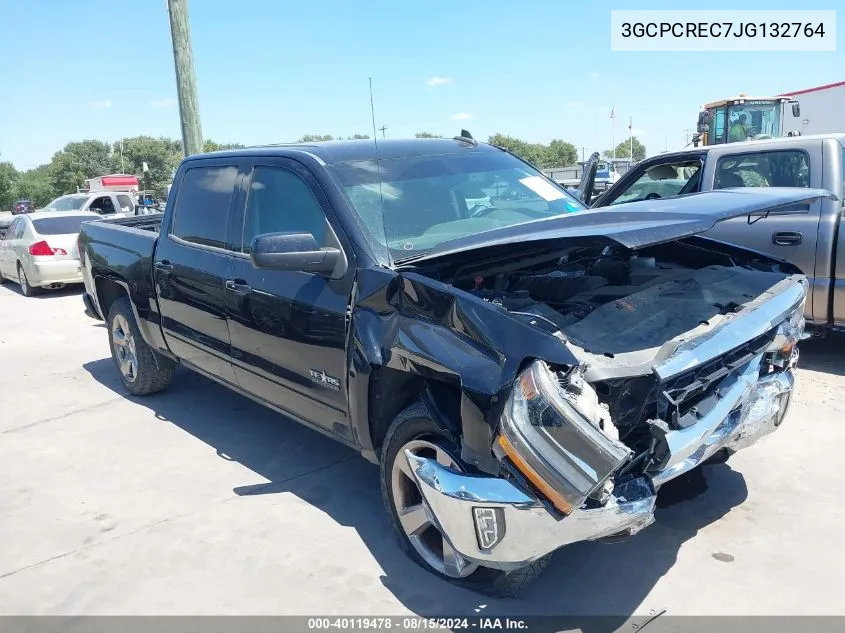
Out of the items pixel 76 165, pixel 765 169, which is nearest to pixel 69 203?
pixel 765 169

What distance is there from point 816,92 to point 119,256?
28897 millimetres

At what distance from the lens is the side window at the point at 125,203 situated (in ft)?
56.7

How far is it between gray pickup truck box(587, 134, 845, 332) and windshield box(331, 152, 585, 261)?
1367mm

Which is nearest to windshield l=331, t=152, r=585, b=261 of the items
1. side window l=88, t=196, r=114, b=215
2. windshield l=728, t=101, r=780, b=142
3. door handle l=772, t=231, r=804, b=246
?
door handle l=772, t=231, r=804, b=246

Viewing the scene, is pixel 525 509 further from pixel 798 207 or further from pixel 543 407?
pixel 798 207

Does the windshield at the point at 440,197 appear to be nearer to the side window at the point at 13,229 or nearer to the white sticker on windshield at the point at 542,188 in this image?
the white sticker on windshield at the point at 542,188

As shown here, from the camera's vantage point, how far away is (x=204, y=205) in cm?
466

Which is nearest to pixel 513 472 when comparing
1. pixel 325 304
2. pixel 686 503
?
pixel 325 304

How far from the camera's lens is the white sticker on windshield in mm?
4453

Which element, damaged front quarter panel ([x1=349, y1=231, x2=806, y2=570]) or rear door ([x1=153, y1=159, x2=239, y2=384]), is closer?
damaged front quarter panel ([x1=349, y1=231, x2=806, y2=570])

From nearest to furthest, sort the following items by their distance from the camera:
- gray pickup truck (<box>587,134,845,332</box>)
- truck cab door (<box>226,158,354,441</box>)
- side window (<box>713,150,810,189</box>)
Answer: truck cab door (<box>226,158,354,441</box>)
gray pickup truck (<box>587,134,845,332</box>)
side window (<box>713,150,810,189</box>)

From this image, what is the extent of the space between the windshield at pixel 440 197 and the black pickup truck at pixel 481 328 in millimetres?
14

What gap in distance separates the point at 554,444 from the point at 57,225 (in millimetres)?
12565

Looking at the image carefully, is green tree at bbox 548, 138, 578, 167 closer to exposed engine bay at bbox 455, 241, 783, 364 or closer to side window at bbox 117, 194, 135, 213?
side window at bbox 117, 194, 135, 213
